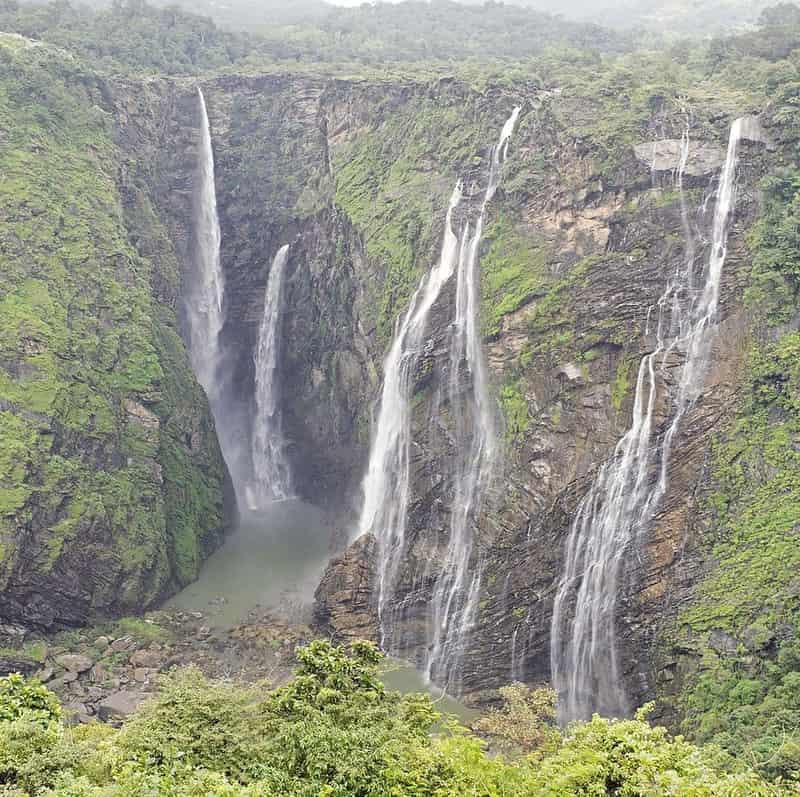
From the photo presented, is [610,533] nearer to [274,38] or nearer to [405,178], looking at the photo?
[405,178]

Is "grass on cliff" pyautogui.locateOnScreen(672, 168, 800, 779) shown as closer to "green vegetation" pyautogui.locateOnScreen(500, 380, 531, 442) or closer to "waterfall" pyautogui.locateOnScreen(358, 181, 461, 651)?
"green vegetation" pyautogui.locateOnScreen(500, 380, 531, 442)

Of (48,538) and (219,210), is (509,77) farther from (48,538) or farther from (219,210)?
(48,538)

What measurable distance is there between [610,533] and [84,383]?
20.6 m

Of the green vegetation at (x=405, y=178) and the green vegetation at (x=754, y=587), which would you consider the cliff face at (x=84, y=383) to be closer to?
the green vegetation at (x=405, y=178)

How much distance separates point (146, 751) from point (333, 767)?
3136 mm

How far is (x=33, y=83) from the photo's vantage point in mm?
40656

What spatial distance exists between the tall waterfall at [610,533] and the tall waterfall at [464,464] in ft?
11.1

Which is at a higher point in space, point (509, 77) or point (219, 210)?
point (509, 77)

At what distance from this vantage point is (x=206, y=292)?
4669 cm

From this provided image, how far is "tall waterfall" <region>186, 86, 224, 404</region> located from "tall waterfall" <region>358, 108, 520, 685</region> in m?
Result: 14.3

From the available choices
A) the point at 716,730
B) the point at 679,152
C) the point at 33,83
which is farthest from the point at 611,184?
the point at 33,83

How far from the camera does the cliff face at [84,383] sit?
30688 mm

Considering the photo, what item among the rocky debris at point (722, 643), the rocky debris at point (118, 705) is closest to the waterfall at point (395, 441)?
the rocky debris at point (118, 705)

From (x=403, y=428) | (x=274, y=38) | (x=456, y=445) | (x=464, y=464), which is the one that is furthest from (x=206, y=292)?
(x=274, y=38)
